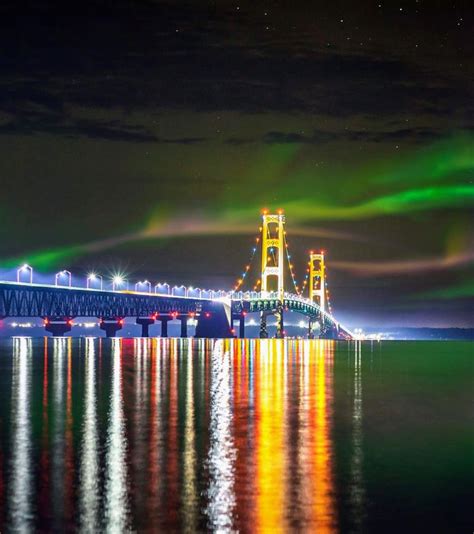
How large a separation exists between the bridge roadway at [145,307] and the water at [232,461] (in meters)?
103

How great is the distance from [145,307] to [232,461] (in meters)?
155

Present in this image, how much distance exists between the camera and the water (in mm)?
15727

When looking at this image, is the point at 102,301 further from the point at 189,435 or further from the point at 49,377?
the point at 189,435

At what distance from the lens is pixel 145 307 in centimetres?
17600

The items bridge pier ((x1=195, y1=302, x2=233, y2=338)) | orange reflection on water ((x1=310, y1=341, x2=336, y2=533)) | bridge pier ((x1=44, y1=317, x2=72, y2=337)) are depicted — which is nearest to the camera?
orange reflection on water ((x1=310, y1=341, x2=336, y2=533))

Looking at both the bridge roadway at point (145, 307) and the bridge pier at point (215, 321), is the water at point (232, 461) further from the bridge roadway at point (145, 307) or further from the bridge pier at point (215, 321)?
the bridge pier at point (215, 321)

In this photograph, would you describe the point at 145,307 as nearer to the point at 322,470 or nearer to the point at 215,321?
the point at 215,321

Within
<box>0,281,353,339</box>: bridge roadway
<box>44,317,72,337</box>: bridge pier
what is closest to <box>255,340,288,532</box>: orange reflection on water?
<box>0,281,353,339</box>: bridge roadway

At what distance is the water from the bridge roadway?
10262cm

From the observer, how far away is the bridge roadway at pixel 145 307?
145m

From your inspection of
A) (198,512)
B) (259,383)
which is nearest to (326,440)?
(198,512)

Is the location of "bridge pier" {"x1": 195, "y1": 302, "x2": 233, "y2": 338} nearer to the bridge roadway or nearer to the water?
the bridge roadway

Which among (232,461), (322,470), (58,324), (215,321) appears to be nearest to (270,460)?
(232,461)

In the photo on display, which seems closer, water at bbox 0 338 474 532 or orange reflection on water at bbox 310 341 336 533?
orange reflection on water at bbox 310 341 336 533
